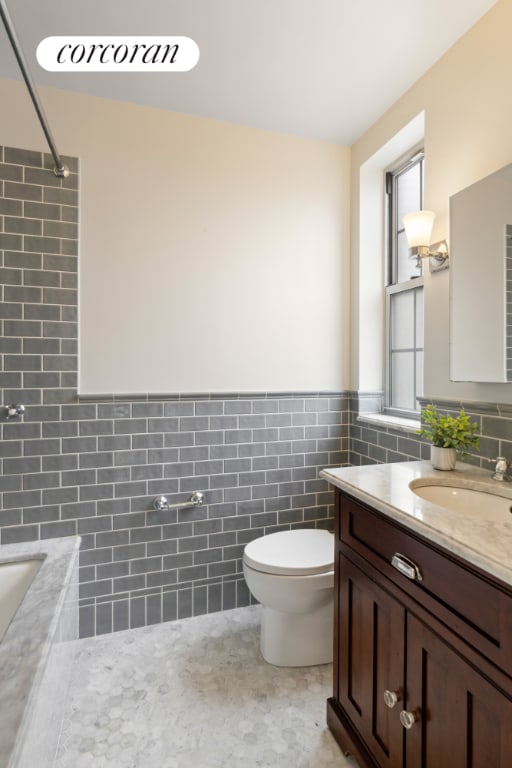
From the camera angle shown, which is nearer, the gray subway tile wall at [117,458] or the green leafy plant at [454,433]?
the green leafy plant at [454,433]

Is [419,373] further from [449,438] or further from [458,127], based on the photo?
[458,127]

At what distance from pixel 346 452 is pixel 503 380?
117cm

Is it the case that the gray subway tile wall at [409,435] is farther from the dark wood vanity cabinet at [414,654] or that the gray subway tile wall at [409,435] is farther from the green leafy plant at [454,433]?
the dark wood vanity cabinet at [414,654]

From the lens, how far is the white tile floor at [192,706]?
53.5 inches

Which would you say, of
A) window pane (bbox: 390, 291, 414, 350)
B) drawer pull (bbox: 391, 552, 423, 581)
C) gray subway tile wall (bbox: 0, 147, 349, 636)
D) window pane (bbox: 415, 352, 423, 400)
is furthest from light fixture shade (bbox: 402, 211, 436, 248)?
drawer pull (bbox: 391, 552, 423, 581)

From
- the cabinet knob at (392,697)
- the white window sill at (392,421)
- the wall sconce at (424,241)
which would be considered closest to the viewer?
the cabinet knob at (392,697)

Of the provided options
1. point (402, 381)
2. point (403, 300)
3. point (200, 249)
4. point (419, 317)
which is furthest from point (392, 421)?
point (200, 249)

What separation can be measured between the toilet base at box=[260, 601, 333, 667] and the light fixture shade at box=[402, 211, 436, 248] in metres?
1.64

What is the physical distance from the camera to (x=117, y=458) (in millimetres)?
2029

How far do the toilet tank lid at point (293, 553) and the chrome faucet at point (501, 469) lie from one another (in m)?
0.76

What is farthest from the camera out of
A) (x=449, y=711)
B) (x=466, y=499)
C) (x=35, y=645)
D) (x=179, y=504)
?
(x=179, y=504)

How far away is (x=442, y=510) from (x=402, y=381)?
1364 millimetres

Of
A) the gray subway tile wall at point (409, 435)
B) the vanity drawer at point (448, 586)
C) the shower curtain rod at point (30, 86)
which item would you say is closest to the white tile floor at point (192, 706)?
the vanity drawer at point (448, 586)

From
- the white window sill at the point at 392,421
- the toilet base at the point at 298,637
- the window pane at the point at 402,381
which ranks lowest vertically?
the toilet base at the point at 298,637
